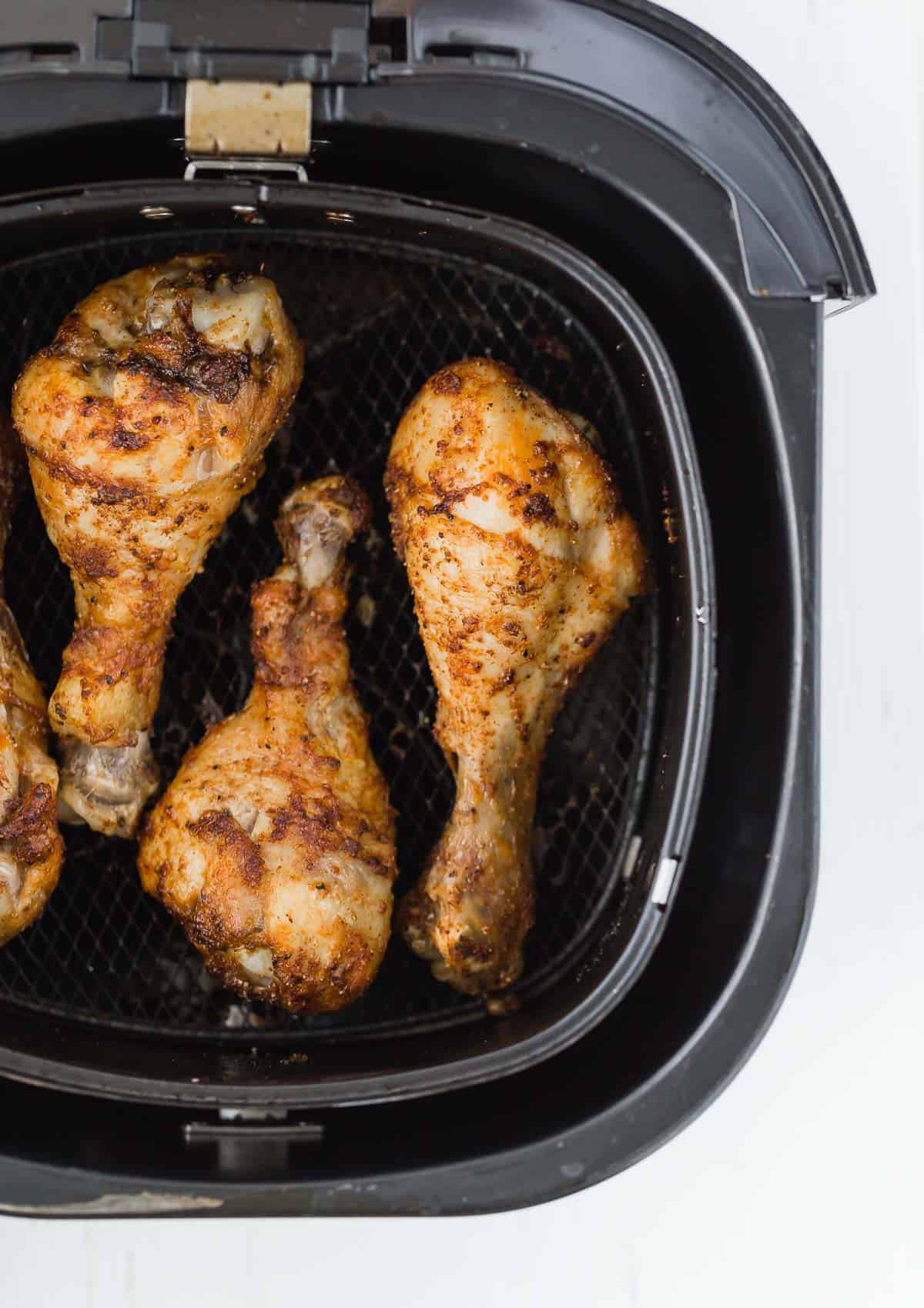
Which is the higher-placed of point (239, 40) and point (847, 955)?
point (239, 40)

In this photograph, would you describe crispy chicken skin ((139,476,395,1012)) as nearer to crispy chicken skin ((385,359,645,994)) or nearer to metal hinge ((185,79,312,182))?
crispy chicken skin ((385,359,645,994))

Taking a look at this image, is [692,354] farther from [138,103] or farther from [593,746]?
[138,103]

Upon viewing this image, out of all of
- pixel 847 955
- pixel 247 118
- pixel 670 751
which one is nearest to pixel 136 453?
pixel 247 118

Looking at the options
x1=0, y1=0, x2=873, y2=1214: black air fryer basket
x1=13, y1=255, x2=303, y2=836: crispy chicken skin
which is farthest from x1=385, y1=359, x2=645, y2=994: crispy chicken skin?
x1=13, y1=255, x2=303, y2=836: crispy chicken skin

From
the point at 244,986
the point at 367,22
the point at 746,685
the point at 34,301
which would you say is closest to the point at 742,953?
the point at 746,685

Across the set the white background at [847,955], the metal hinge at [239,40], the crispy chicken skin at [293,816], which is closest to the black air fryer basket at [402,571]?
the metal hinge at [239,40]

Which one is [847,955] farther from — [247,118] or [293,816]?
[247,118]
